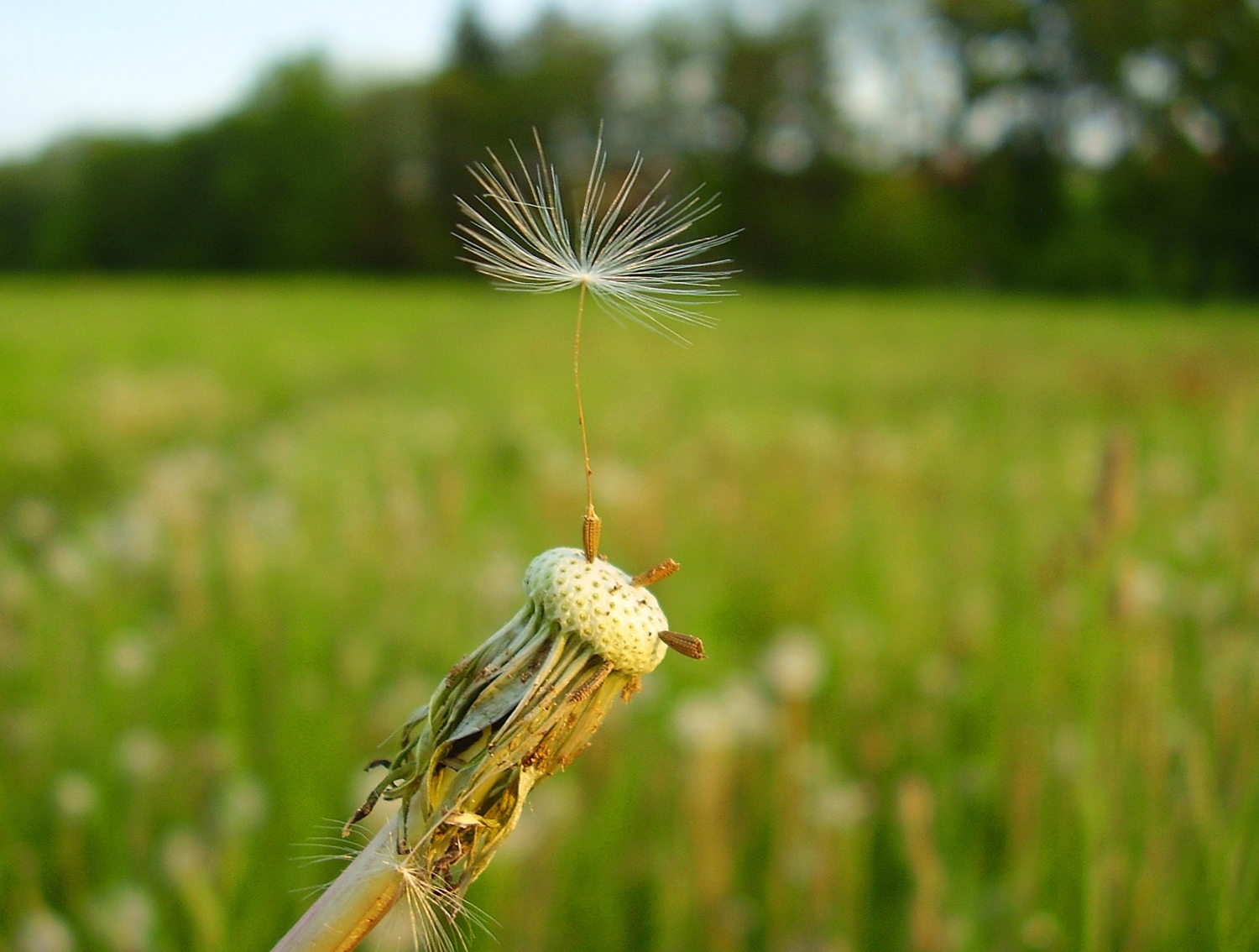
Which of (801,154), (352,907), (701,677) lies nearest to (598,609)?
(352,907)

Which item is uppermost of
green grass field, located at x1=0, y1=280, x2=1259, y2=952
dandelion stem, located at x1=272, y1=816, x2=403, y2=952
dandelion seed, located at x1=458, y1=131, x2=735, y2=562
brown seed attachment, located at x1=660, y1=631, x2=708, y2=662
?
dandelion seed, located at x1=458, y1=131, x2=735, y2=562

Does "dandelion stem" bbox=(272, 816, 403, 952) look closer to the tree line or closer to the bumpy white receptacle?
the bumpy white receptacle

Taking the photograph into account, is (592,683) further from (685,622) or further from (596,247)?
(685,622)

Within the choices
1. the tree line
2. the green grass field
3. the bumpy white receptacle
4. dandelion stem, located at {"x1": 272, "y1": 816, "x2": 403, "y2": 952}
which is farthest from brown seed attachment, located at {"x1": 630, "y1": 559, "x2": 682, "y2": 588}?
the tree line

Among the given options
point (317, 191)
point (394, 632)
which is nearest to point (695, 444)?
point (394, 632)

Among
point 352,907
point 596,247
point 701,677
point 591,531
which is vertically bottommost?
point 701,677

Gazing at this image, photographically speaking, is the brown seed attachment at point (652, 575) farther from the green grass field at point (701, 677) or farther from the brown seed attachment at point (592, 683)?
the green grass field at point (701, 677)

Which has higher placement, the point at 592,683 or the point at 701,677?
the point at 592,683
